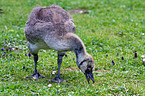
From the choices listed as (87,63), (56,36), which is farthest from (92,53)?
(56,36)

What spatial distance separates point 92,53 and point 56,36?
2.83m

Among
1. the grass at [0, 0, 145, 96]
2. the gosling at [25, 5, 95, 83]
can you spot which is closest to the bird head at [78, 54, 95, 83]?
the gosling at [25, 5, 95, 83]

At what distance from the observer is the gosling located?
19.6 feet

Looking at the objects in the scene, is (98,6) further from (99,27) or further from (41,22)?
(41,22)

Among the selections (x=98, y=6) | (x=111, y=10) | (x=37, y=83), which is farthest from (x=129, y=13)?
(x=37, y=83)

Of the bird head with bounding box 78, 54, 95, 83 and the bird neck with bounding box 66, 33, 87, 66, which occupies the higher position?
the bird neck with bounding box 66, 33, 87, 66

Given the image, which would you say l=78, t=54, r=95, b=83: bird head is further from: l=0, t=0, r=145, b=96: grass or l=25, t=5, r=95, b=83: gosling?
l=0, t=0, r=145, b=96: grass

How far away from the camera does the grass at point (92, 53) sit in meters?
5.94

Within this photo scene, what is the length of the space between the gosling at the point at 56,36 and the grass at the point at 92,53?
627mm

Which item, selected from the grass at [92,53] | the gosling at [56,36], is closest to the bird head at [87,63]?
the gosling at [56,36]

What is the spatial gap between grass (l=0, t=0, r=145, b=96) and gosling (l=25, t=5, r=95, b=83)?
63 centimetres

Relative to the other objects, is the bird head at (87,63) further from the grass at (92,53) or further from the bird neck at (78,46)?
the grass at (92,53)

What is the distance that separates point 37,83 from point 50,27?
1.48 m

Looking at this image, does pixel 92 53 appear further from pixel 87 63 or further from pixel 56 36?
pixel 56 36
